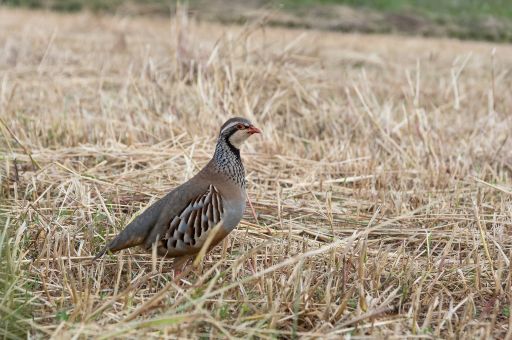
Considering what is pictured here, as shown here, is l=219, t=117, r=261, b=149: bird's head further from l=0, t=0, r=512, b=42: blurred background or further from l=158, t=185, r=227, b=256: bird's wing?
l=0, t=0, r=512, b=42: blurred background

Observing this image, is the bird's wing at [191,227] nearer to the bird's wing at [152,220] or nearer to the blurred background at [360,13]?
the bird's wing at [152,220]

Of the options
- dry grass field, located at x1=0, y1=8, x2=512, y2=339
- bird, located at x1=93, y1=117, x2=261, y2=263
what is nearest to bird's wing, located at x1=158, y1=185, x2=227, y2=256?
bird, located at x1=93, y1=117, x2=261, y2=263

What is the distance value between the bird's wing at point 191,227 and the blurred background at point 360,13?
34.3 feet

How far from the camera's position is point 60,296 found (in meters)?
3.97

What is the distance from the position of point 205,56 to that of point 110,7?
8.74 meters

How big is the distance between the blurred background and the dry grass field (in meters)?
4.58

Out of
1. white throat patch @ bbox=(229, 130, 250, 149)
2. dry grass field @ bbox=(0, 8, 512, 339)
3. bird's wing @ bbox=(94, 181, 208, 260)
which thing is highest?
white throat patch @ bbox=(229, 130, 250, 149)

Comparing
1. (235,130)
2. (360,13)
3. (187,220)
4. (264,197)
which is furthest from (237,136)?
(360,13)

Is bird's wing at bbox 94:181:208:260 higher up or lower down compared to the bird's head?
lower down

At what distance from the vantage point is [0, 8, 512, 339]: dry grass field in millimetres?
3691

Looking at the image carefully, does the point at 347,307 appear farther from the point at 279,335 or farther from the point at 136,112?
the point at 136,112

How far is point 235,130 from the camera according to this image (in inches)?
186

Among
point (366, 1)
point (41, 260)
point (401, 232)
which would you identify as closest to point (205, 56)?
point (401, 232)

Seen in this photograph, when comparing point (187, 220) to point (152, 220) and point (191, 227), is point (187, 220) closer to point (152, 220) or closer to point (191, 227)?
point (191, 227)
